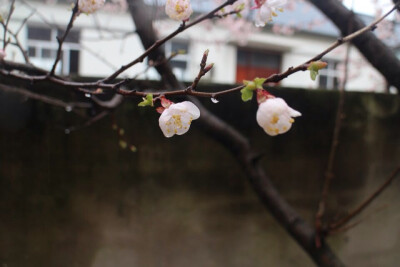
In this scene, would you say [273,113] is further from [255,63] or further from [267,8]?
[255,63]

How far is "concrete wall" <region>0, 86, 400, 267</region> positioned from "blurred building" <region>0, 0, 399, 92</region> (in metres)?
3.55

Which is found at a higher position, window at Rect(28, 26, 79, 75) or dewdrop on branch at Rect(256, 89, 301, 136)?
window at Rect(28, 26, 79, 75)

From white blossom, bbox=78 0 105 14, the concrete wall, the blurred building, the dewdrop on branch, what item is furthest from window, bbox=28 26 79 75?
the dewdrop on branch

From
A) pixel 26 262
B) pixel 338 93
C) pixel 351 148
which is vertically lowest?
pixel 26 262

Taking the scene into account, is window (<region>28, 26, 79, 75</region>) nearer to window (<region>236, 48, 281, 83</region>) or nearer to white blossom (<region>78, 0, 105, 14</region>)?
window (<region>236, 48, 281, 83</region>)

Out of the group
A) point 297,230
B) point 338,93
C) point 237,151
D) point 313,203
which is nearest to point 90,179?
point 237,151

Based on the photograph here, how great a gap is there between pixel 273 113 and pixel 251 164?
3.31ft

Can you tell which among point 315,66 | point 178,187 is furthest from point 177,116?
point 178,187

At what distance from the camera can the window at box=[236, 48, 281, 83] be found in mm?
8477

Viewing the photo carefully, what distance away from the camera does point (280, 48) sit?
8.56 meters

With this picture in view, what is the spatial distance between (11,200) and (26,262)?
41 centimetres

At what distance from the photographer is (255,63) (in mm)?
8672

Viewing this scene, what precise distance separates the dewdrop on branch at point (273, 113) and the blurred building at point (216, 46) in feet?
16.6

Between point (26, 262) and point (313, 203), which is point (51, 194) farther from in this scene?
point (313, 203)
